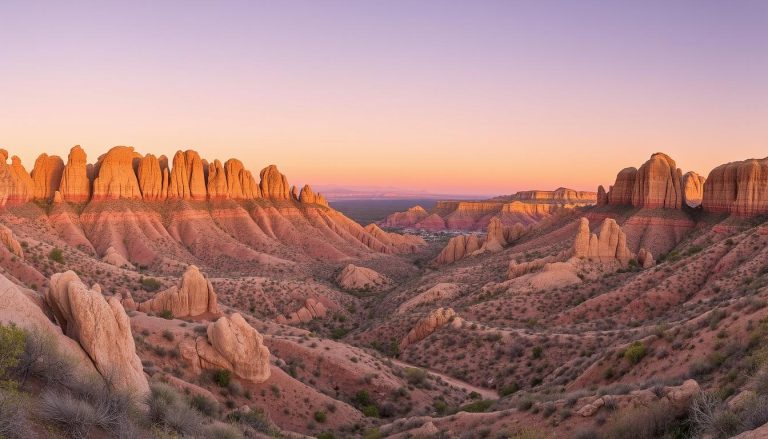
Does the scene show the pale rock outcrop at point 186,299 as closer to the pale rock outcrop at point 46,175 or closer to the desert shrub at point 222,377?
the desert shrub at point 222,377

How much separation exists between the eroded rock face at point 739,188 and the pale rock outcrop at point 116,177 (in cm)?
10121

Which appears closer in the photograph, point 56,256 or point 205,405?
point 205,405

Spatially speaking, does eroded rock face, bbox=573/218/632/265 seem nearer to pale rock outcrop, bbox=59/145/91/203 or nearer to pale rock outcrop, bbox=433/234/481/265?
pale rock outcrop, bbox=433/234/481/265

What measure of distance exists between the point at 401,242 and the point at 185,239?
64.4 meters

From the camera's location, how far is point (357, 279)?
77938 millimetres

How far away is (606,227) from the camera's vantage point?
56812 millimetres

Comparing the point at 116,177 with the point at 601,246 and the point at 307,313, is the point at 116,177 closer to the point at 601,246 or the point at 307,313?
the point at 307,313

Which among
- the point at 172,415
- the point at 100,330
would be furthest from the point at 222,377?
the point at 172,415

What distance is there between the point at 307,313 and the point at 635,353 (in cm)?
4169

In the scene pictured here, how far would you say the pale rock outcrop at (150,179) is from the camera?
3669 inches

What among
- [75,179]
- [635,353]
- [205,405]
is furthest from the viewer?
[75,179]

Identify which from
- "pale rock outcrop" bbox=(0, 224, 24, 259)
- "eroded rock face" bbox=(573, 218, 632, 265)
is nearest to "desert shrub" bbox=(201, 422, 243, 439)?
"pale rock outcrop" bbox=(0, 224, 24, 259)

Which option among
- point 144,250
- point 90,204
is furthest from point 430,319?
point 90,204

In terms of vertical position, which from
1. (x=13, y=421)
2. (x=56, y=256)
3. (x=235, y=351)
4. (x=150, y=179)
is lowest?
(x=235, y=351)
